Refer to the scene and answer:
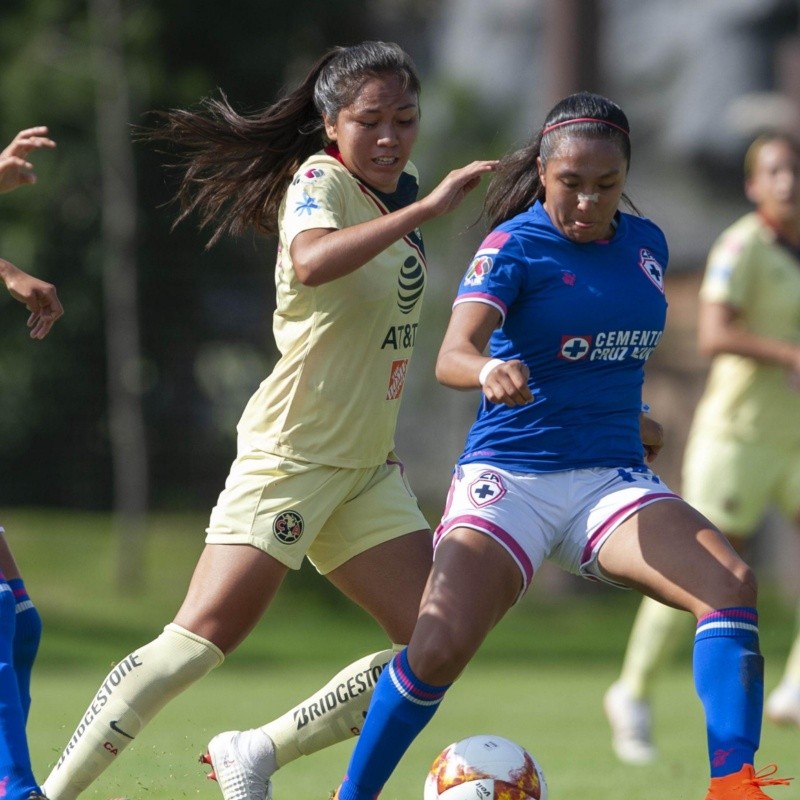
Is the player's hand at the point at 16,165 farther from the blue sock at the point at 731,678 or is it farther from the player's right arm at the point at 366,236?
the blue sock at the point at 731,678

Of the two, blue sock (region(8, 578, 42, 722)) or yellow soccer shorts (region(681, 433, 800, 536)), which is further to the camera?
yellow soccer shorts (region(681, 433, 800, 536))

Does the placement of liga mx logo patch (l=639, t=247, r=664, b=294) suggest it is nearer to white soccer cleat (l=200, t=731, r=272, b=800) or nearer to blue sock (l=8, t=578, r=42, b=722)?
white soccer cleat (l=200, t=731, r=272, b=800)

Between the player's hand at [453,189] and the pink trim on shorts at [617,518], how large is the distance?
980mm

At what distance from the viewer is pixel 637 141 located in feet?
76.2

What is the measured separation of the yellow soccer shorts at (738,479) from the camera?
777 cm

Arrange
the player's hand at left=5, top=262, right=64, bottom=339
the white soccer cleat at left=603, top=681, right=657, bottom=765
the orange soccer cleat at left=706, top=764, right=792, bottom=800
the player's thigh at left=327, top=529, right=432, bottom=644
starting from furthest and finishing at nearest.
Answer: the white soccer cleat at left=603, top=681, right=657, bottom=765 < the player's thigh at left=327, top=529, right=432, bottom=644 < the player's hand at left=5, top=262, right=64, bottom=339 < the orange soccer cleat at left=706, top=764, right=792, bottom=800

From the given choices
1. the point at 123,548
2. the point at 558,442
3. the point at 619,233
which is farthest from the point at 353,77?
the point at 123,548

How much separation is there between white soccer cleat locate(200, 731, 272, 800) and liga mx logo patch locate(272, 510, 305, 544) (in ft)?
2.82

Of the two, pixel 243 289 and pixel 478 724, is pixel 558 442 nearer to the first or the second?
pixel 478 724

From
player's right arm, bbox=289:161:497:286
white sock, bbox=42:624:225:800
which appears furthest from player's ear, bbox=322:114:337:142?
white sock, bbox=42:624:225:800

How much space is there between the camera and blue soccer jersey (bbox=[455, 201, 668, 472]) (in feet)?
15.3

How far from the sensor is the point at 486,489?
182 inches

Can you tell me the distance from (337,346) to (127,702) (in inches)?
47.6

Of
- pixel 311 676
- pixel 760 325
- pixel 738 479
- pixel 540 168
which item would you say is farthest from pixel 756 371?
pixel 311 676
